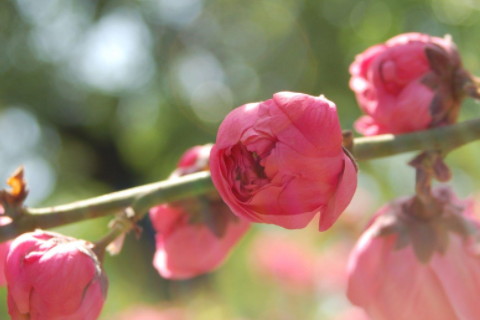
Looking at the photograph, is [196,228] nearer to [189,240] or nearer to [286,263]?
[189,240]

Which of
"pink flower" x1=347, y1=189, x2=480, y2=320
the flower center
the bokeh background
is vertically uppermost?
the flower center

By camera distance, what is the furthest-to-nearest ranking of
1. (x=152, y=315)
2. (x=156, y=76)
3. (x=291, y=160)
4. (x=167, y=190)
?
(x=156, y=76) < (x=152, y=315) < (x=167, y=190) < (x=291, y=160)

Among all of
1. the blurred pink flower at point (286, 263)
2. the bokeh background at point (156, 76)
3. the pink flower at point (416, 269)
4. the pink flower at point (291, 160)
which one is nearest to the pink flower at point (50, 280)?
the pink flower at point (291, 160)

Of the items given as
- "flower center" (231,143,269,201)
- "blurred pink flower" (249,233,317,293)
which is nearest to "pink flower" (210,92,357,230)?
"flower center" (231,143,269,201)

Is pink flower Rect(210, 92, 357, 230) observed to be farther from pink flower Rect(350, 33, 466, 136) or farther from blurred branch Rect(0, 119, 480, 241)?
pink flower Rect(350, 33, 466, 136)

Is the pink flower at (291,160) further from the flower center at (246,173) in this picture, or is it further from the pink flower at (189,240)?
the pink flower at (189,240)

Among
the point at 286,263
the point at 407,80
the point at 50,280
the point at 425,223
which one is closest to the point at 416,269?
the point at 425,223
